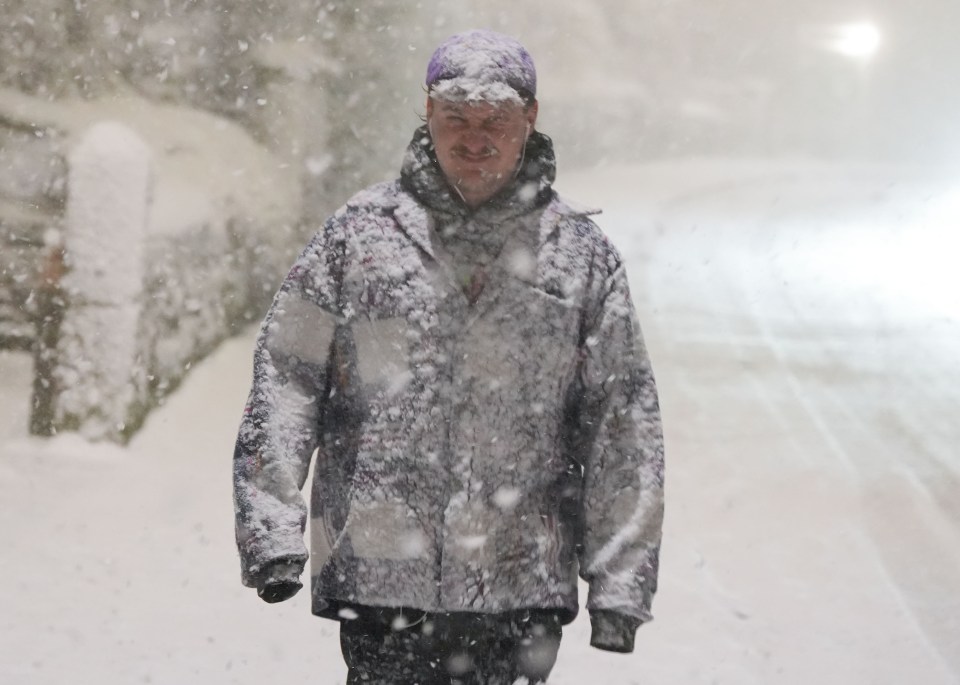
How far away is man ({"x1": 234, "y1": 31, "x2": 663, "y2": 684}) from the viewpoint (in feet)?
6.95

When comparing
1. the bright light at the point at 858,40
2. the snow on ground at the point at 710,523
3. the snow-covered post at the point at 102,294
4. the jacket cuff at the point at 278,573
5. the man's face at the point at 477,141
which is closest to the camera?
the jacket cuff at the point at 278,573

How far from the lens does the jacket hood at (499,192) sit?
2209mm

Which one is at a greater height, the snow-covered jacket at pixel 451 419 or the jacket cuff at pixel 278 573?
the snow-covered jacket at pixel 451 419

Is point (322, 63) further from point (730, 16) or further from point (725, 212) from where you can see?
point (730, 16)

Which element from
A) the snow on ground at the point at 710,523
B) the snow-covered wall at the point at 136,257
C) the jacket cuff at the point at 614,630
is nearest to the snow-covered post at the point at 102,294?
the snow-covered wall at the point at 136,257

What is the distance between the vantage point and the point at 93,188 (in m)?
5.17

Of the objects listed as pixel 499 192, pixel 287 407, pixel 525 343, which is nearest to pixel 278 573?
pixel 287 407

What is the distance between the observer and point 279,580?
207cm

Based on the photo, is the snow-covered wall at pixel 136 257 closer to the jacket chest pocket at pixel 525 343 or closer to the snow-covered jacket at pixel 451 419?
the snow-covered jacket at pixel 451 419

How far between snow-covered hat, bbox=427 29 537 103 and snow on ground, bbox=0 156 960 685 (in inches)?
78.0

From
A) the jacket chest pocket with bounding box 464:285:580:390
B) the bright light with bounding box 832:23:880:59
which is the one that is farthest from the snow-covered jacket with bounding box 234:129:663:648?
the bright light with bounding box 832:23:880:59

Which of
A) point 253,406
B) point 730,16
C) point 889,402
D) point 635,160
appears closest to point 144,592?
point 253,406

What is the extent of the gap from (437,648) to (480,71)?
93 cm

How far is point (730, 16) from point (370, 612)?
12296 millimetres
